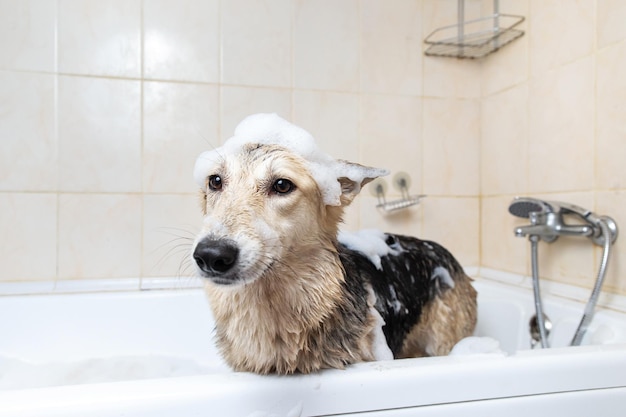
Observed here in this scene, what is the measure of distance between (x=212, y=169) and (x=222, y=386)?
54 centimetres

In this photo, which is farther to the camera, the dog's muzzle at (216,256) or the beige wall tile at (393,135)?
the beige wall tile at (393,135)

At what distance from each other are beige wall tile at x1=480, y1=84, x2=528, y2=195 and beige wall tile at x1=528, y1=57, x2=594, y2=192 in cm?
5

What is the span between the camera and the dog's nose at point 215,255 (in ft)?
2.80

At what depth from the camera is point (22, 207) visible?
6.48ft

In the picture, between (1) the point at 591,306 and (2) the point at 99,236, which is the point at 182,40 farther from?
(1) the point at 591,306

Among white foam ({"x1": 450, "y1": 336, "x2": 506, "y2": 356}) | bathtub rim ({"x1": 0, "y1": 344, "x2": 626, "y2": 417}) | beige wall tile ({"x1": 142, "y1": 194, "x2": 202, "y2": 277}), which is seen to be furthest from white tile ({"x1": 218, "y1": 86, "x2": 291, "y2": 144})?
bathtub rim ({"x1": 0, "y1": 344, "x2": 626, "y2": 417})

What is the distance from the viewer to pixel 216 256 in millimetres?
852

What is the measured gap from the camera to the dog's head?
0.89 metres

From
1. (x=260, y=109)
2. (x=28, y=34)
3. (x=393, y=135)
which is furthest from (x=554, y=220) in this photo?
(x=28, y=34)

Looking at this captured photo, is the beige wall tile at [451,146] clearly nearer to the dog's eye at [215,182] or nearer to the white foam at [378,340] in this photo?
the white foam at [378,340]

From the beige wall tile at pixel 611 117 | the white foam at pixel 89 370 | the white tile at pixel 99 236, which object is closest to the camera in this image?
the beige wall tile at pixel 611 117

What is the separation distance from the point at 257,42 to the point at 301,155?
1235 mm

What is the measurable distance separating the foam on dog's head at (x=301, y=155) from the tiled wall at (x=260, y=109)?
0.69m

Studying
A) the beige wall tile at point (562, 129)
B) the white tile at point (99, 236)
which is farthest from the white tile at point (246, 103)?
the beige wall tile at point (562, 129)
